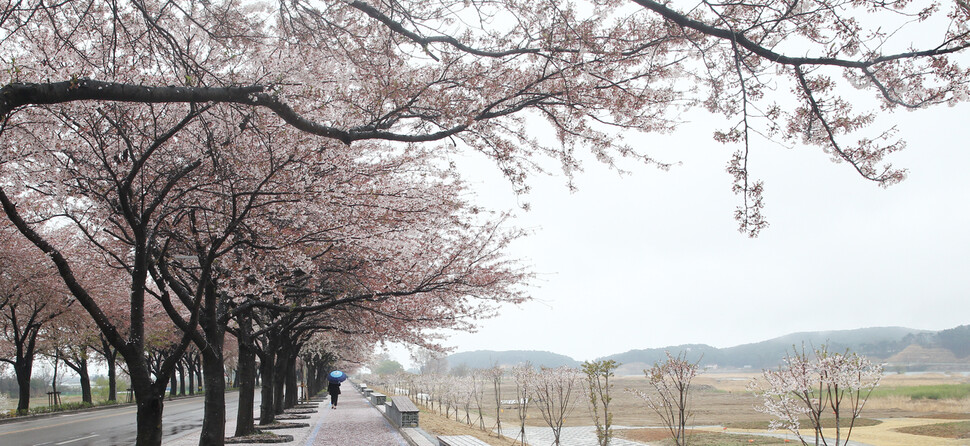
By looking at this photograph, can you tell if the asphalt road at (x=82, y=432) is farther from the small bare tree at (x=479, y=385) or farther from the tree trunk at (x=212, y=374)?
the small bare tree at (x=479, y=385)

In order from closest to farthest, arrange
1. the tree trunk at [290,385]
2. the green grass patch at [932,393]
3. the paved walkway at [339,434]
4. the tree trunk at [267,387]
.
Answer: the paved walkway at [339,434]
the tree trunk at [267,387]
the tree trunk at [290,385]
the green grass patch at [932,393]

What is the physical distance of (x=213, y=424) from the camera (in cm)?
950

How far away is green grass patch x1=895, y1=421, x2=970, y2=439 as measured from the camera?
20278mm

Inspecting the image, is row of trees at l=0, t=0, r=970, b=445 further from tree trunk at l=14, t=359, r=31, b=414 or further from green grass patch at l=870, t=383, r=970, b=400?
green grass patch at l=870, t=383, r=970, b=400

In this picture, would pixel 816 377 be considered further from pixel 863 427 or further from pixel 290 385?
pixel 290 385

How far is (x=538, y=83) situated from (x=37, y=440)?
49.5 ft

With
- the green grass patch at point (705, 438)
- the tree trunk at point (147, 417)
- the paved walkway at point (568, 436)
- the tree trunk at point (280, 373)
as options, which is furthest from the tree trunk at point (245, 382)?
the green grass patch at point (705, 438)

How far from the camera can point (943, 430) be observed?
2148cm

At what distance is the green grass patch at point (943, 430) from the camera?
20278mm

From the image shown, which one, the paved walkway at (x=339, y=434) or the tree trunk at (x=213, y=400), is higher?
the tree trunk at (x=213, y=400)

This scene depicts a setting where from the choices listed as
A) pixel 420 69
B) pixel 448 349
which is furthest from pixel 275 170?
pixel 448 349

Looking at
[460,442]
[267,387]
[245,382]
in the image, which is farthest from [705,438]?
[245,382]

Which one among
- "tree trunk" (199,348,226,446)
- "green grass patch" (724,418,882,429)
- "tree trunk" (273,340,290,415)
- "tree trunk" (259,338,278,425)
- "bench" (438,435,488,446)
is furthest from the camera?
"green grass patch" (724,418,882,429)

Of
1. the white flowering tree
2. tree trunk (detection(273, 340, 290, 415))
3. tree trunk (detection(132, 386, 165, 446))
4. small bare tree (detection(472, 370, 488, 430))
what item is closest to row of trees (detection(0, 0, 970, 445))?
tree trunk (detection(132, 386, 165, 446))
